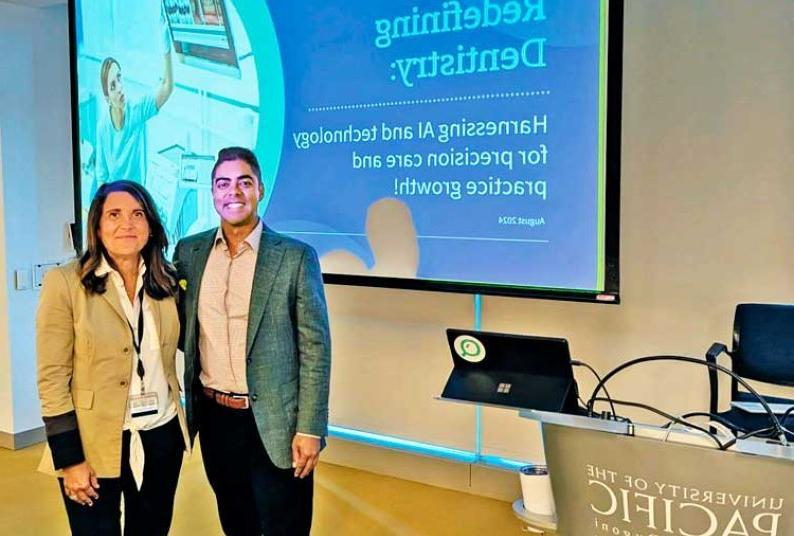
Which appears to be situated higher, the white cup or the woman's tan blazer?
the woman's tan blazer

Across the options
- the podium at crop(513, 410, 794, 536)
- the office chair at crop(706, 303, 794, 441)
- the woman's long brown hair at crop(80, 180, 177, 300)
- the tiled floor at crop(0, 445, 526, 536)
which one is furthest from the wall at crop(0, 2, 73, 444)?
the podium at crop(513, 410, 794, 536)

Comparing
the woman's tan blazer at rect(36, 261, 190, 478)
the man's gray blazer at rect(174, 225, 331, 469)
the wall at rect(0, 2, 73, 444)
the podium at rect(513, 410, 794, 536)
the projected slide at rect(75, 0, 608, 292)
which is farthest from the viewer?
the wall at rect(0, 2, 73, 444)

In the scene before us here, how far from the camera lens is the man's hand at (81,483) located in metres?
1.99

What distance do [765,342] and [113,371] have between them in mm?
2321

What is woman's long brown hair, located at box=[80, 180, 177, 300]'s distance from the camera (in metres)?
2.03

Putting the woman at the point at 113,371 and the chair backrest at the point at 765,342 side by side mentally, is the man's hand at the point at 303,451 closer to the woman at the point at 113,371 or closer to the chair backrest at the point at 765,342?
the woman at the point at 113,371

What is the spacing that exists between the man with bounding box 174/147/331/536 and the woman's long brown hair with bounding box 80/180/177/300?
99 mm

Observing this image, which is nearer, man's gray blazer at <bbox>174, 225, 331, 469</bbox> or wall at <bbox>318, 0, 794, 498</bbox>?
man's gray blazer at <bbox>174, 225, 331, 469</bbox>

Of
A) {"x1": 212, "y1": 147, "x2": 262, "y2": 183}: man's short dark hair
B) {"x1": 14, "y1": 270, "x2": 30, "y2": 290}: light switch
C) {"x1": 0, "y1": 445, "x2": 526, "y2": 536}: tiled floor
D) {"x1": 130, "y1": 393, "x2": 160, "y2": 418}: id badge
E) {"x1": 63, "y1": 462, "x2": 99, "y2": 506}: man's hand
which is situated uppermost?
{"x1": 212, "y1": 147, "x2": 262, "y2": 183}: man's short dark hair

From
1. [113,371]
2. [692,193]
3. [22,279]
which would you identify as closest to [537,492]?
[692,193]

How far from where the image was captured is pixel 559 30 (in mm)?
2832

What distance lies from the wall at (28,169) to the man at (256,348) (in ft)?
8.22

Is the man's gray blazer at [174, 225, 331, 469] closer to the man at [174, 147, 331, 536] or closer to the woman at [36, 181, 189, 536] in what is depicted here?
the man at [174, 147, 331, 536]

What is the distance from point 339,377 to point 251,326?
71.7 inches
